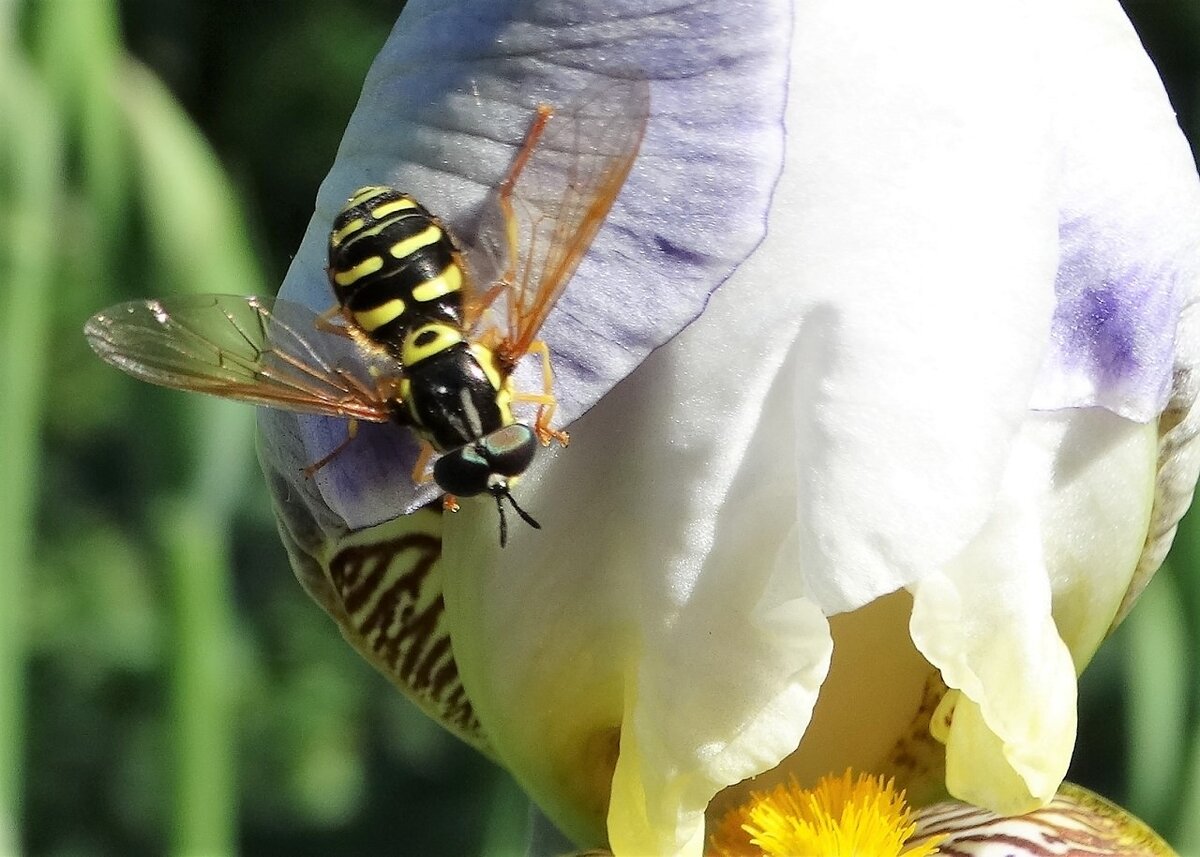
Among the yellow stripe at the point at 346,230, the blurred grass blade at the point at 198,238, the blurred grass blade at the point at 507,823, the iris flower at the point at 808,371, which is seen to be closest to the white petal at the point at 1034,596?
the iris flower at the point at 808,371

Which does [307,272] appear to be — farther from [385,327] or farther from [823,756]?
[823,756]

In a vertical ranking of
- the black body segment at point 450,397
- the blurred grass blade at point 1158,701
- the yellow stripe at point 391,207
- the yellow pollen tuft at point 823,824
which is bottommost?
the blurred grass blade at point 1158,701

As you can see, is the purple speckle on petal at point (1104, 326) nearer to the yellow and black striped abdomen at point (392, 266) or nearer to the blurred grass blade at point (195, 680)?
the yellow and black striped abdomen at point (392, 266)

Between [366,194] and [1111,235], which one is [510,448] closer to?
[366,194]

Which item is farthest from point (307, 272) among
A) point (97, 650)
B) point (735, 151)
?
point (97, 650)

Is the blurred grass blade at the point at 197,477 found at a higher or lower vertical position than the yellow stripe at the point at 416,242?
lower
